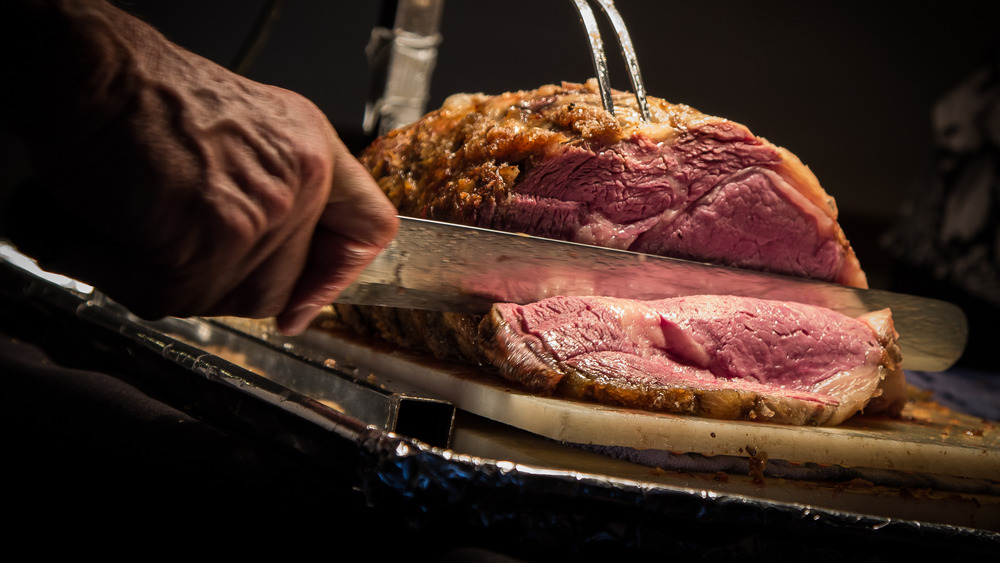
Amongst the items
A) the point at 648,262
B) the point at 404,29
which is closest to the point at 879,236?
the point at 404,29

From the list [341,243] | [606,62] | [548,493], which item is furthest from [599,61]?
[548,493]

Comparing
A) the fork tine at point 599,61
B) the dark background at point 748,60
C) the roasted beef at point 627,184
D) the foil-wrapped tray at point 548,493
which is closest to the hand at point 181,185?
the foil-wrapped tray at point 548,493

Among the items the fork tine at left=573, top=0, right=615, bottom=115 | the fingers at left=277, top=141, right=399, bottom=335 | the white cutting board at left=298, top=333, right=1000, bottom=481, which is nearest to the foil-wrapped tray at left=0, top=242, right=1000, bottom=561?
the white cutting board at left=298, top=333, right=1000, bottom=481

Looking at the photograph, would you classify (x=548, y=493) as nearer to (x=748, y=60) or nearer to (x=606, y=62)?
(x=606, y=62)

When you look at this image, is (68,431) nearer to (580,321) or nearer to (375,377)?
(375,377)

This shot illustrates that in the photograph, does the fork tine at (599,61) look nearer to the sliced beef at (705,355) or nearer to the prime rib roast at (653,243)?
the prime rib roast at (653,243)

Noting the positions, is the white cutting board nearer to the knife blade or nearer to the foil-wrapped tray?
the foil-wrapped tray
